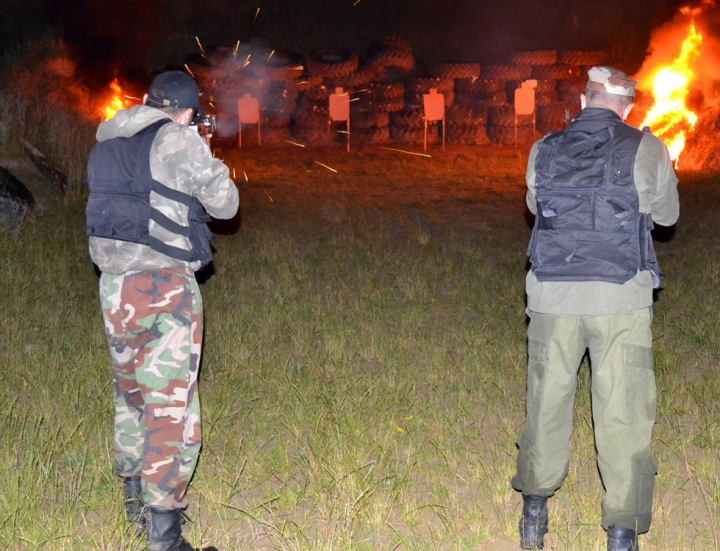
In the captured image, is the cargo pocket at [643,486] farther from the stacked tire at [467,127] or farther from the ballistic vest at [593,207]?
the stacked tire at [467,127]

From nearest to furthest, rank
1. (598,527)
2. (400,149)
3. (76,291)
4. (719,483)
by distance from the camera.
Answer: (598,527)
(719,483)
(76,291)
(400,149)

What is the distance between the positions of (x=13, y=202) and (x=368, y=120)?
347 inches

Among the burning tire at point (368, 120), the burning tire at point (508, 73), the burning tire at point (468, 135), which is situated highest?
the burning tire at point (508, 73)

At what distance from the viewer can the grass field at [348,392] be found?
12.9 feet

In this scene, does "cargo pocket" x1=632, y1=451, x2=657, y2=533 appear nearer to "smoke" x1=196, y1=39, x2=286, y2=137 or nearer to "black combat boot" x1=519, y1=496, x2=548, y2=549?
"black combat boot" x1=519, y1=496, x2=548, y2=549

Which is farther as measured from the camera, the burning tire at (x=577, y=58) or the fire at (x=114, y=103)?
the burning tire at (x=577, y=58)

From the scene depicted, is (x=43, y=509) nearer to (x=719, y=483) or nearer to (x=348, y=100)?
(x=719, y=483)

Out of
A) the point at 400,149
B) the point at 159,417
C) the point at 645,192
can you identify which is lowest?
the point at 400,149

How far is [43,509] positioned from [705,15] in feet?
47.5

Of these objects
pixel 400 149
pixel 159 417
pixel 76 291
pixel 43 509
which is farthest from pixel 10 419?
pixel 400 149

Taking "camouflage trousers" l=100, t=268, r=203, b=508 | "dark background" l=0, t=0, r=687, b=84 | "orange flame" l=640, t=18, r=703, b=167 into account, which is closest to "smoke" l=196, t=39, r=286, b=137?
"dark background" l=0, t=0, r=687, b=84

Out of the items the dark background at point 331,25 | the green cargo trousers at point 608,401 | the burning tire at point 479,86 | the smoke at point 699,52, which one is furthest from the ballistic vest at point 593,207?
the dark background at point 331,25

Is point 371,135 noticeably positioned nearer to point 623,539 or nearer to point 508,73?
point 508,73

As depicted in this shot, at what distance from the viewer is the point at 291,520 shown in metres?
3.96
